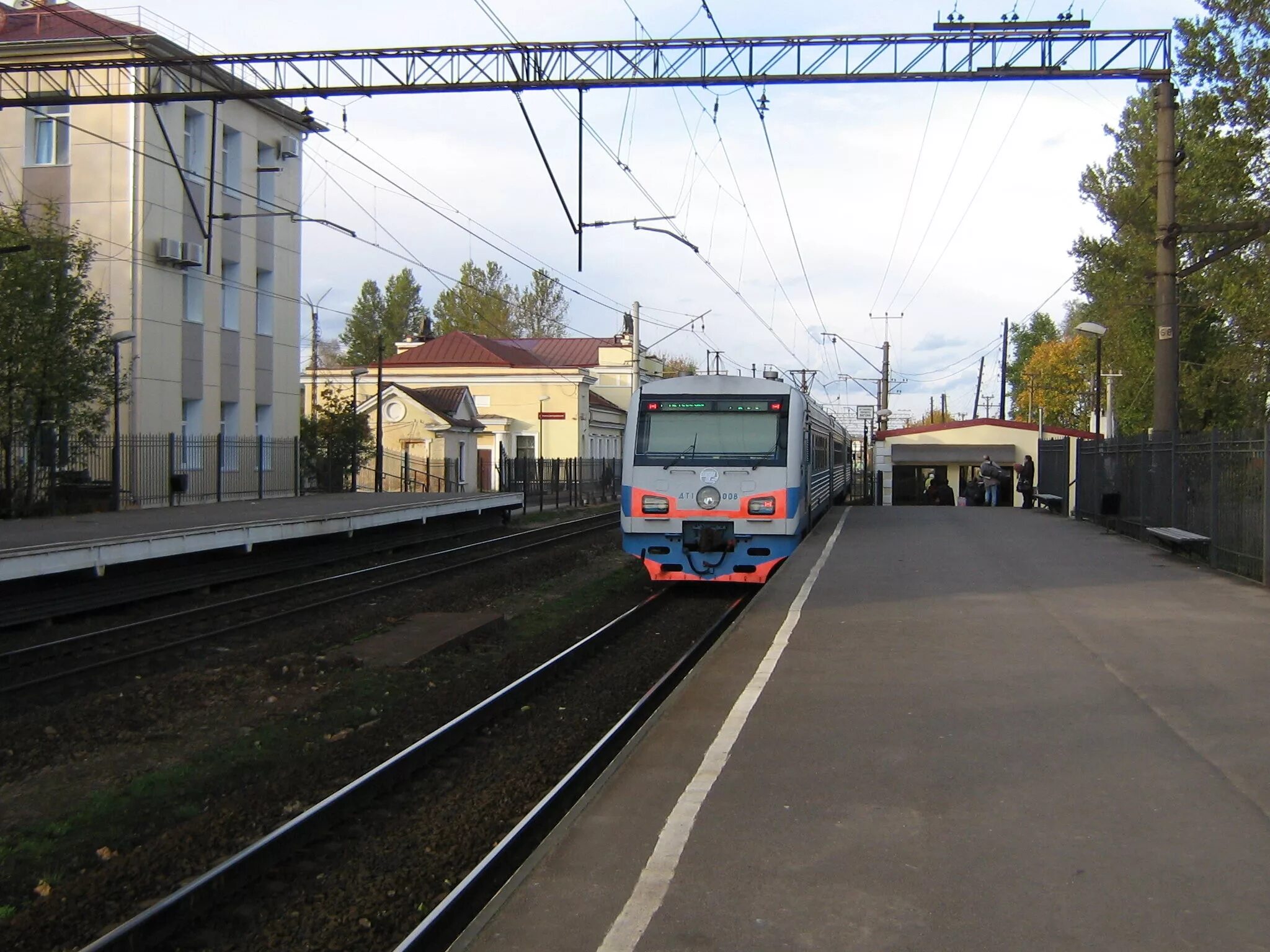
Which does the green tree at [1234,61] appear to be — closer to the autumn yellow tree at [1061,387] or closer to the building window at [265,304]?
the building window at [265,304]

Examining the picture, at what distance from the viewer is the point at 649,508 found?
1495 centimetres

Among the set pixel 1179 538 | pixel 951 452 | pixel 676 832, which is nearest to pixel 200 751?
pixel 676 832

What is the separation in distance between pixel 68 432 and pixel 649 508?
13701mm

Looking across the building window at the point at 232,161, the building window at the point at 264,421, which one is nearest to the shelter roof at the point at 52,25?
the building window at the point at 232,161

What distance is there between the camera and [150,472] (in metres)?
25.5

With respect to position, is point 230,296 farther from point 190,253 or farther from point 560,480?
point 560,480

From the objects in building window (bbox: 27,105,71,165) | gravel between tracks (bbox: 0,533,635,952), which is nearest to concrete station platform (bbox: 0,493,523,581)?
gravel between tracks (bbox: 0,533,635,952)

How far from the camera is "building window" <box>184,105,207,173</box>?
27844mm

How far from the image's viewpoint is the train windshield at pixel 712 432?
15180 millimetres

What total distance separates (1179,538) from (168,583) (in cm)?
1316

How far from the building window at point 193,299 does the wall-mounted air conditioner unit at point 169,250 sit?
1609 mm

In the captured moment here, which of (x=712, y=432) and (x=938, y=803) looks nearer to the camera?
(x=938, y=803)

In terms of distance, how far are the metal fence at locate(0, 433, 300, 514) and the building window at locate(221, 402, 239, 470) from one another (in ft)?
0.12

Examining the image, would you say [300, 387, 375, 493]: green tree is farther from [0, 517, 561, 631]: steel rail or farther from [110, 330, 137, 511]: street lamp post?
[0, 517, 561, 631]: steel rail
